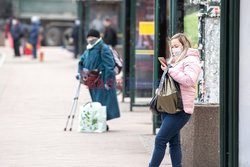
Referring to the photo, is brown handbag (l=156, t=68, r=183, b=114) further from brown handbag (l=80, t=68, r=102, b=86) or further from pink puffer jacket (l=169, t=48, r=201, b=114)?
brown handbag (l=80, t=68, r=102, b=86)

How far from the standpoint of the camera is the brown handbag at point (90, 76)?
13.5 m

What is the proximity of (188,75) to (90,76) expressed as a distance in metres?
5.03

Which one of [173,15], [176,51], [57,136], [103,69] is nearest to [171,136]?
[176,51]

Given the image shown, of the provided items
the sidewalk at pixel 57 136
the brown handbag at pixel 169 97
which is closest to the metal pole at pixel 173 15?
the sidewalk at pixel 57 136

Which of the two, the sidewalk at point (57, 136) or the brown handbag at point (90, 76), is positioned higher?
Result: the brown handbag at point (90, 76)

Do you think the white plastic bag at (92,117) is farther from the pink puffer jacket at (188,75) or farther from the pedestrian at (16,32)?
the pedestrian at (16,32)

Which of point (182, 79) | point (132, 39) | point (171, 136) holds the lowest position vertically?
point (171, 136)

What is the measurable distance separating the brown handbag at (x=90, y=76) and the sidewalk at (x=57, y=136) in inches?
32.2

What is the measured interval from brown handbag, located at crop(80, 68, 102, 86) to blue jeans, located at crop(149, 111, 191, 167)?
15.2 ft

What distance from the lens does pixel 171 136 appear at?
8781mm

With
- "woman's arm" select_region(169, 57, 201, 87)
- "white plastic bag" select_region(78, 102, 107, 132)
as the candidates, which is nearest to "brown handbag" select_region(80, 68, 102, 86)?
"white plastic bag" select_region(78, 102, 107, 132)

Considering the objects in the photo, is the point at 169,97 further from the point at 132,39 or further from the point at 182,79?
the point at 132,39

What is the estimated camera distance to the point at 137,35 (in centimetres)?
1686

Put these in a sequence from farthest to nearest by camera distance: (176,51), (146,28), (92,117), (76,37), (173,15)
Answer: (76,37), (146,28), (92,117), (173,15), (176,51)
